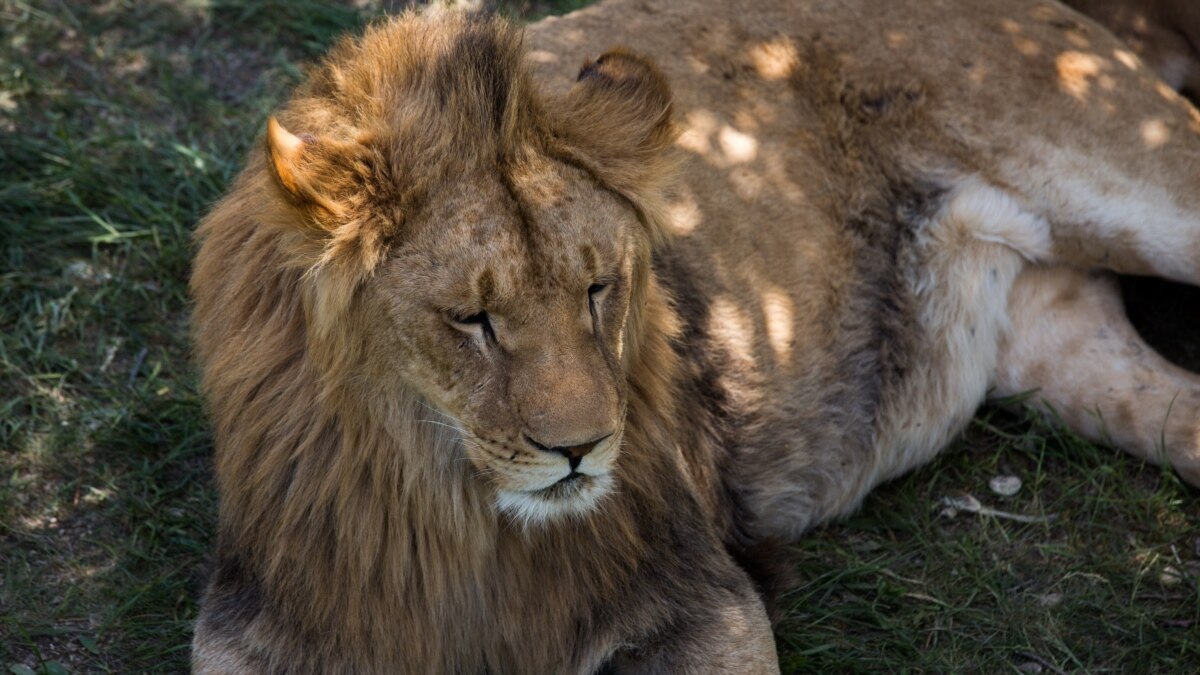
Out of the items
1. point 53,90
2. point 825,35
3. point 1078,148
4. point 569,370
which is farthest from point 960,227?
point 53,90

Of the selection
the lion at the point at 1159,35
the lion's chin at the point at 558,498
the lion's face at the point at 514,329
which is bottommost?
the lion at the point at 1159,35

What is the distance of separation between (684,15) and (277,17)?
7.29 feet

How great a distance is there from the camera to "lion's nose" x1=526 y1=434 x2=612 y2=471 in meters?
2.48

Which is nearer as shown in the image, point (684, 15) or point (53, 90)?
point (684, 15)

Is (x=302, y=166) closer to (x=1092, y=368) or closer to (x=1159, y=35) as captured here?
(x=1092, y=368)

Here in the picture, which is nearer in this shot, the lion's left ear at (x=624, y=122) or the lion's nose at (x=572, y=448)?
the lion's nose at (x=572, y=448)

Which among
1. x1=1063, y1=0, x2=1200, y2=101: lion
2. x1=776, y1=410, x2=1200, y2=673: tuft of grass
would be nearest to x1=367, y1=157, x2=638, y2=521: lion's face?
x1=776, y1=410, x2=1200, y2=673: tuft of grass

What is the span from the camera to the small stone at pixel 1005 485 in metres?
4.11

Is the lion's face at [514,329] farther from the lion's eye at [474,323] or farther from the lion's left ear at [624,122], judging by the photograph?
the lion's left ear at [624,122]

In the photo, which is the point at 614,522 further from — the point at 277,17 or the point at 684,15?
the point at 277,17

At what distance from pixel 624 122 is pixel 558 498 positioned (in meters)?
0.79

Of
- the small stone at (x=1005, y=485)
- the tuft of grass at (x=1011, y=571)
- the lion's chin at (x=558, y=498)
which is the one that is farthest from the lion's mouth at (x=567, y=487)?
the small stone at (x=1005, y=485)

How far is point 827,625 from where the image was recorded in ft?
12.0

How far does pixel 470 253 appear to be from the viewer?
2.50 m
